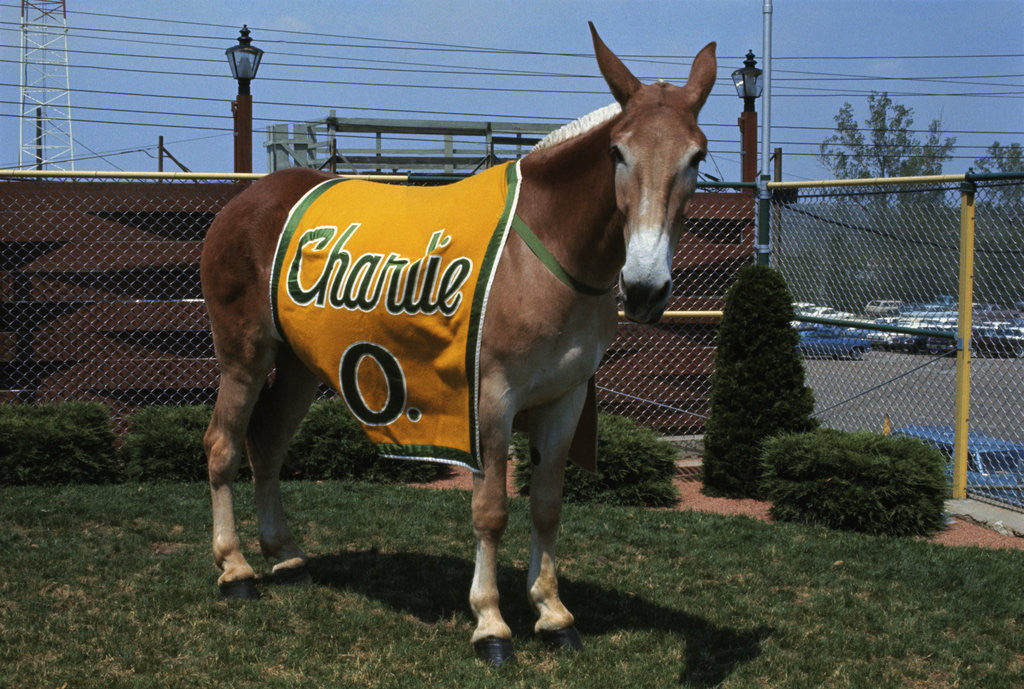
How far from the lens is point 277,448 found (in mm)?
4527

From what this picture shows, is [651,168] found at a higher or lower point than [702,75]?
lower

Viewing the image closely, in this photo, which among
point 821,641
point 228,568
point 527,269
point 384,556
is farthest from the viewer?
point 384,556

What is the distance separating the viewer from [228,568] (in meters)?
4.21

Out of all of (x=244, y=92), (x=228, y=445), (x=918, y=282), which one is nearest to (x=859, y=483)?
(x=918, y=282)

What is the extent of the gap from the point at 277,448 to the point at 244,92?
6489 mm

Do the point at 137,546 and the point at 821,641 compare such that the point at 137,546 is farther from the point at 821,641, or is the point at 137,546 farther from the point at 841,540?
the point at 841,540

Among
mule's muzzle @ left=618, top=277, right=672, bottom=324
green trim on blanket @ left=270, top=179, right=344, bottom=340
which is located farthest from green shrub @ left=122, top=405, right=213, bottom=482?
mule's muzzle @ left=618, top=277, right=672, bottom=324

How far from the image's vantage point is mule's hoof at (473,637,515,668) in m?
3.49

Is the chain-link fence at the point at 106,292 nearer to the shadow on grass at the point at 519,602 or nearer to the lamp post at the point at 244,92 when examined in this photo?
the lamp post at the point at 244,92

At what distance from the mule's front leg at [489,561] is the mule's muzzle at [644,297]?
3.26 ft

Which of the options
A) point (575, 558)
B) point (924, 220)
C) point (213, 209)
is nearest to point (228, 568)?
point (575, 558)

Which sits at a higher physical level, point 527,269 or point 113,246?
point 113,246

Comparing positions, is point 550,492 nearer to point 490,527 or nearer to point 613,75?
point 490,527

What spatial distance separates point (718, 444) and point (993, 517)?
1.93 m
